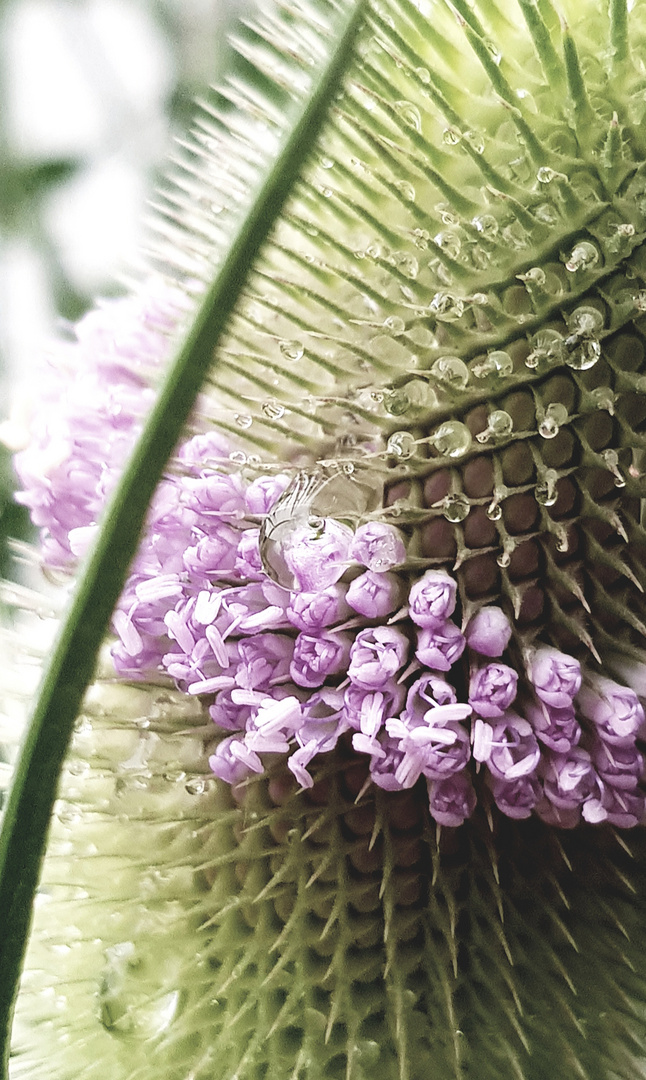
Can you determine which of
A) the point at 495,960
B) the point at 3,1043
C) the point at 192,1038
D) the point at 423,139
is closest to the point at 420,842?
the point at 495,960

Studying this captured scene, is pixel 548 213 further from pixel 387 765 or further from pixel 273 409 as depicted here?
pixel 387 765

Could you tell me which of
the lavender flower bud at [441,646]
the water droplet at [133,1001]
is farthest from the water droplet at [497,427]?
the water droplet at [133,1001]

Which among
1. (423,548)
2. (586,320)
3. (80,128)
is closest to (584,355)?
(586,320)

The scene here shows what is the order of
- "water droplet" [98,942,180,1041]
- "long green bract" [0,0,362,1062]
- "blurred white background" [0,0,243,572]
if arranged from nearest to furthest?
"long green bract" [0,0,362,1062], "water droplet" [98,942,180,1041], "blurred white background" [0,0,243,572]

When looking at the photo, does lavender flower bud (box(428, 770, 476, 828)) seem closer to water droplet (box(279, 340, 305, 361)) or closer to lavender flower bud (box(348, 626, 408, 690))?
lavender flower bud (box(348, 626, 408, 690))

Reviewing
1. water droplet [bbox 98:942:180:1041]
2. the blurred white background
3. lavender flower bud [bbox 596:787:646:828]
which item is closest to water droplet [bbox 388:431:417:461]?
lavender flower bud [bbox 596:787:646:828]
